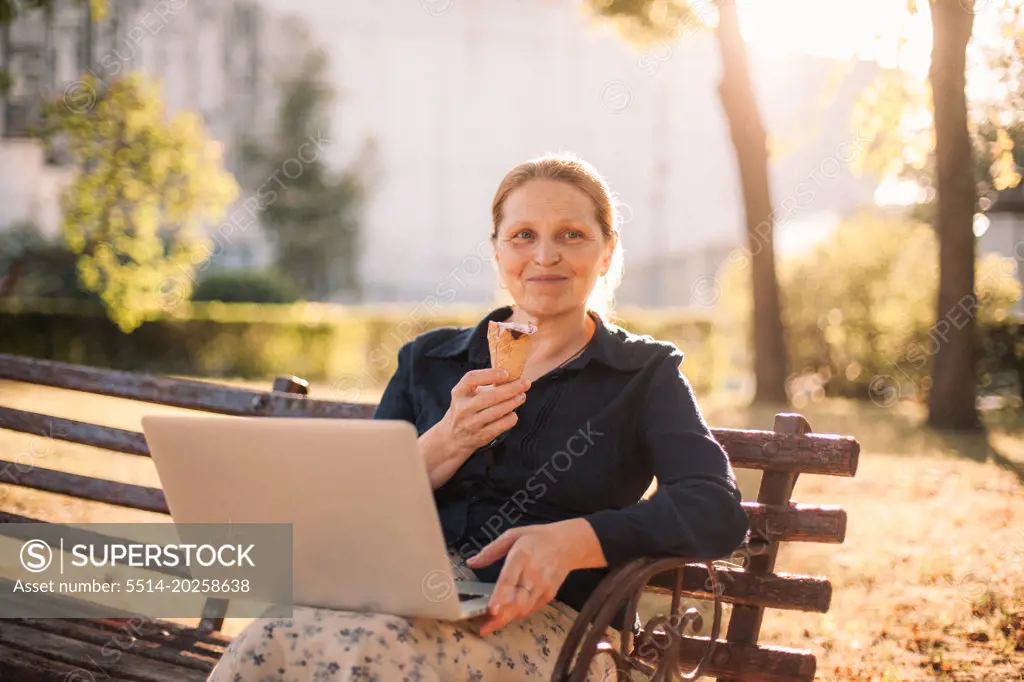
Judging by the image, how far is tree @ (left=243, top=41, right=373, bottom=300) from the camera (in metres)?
37.7

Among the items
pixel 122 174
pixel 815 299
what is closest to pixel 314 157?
pixel 122 174

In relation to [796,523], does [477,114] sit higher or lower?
higher

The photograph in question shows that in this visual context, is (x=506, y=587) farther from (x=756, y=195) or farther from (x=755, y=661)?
(x=756, y=195)

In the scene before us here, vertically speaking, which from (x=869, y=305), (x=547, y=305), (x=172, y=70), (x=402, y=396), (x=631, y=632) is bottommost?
(x=869, y=305)

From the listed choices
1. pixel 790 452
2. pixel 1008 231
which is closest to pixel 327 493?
pixel 790 452

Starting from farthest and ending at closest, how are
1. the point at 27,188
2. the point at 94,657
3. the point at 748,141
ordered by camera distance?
1. the point at 27,188
2. the point at 748,141
3. the point at 94,657

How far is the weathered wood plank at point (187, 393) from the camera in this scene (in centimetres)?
384

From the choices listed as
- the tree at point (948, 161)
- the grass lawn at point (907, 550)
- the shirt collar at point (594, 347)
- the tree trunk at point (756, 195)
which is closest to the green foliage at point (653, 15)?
the tree trunk at point (756, 195)

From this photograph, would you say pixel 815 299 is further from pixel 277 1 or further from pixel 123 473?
pixel 277 1

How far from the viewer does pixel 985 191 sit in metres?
12.5

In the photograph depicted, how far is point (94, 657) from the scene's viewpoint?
11.5ft

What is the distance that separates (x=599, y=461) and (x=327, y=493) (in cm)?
81

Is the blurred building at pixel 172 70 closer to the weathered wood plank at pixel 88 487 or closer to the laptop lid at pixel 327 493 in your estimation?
the weathered wood plank at pixel 88 487

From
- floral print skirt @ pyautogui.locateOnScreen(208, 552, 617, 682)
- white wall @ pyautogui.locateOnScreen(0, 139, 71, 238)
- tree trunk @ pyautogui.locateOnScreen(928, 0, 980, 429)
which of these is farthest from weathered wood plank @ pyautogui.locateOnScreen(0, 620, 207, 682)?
white wall @ pyautogui.locateOnScreen(0, 139, 71, 238)
